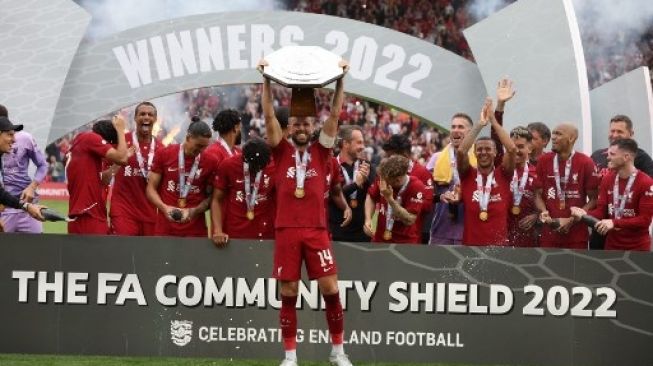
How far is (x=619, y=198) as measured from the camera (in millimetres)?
8852

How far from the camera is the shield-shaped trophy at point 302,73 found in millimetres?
7238

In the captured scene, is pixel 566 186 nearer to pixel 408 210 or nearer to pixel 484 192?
pixel 484 192

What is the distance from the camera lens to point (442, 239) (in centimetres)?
970

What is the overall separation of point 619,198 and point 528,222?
85cm

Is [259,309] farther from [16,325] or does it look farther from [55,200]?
[55,200]

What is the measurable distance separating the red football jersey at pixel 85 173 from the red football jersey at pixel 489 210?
2.91m

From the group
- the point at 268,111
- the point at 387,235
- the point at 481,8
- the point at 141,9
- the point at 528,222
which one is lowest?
the point at 387,235

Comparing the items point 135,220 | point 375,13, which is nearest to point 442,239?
point 135,220

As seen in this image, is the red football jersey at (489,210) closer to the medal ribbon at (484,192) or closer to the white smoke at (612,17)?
the medal ribbon at (484,192)

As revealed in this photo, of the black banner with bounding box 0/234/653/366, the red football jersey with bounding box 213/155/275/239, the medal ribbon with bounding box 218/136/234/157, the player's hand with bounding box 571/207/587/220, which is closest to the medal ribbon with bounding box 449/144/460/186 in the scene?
the player's hand with bounding box 571/207/587/220

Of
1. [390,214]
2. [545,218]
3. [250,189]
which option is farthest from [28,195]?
[545,218]

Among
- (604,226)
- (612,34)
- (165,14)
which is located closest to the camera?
(604,226)

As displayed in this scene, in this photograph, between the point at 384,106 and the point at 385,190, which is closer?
the point at 385,190

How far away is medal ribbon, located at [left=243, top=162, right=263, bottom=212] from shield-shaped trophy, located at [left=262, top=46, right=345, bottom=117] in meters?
1.28
